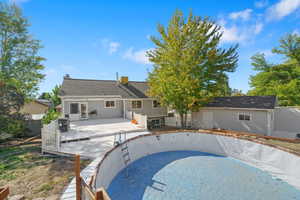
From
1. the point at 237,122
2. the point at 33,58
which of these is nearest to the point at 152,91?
the point at 237,122

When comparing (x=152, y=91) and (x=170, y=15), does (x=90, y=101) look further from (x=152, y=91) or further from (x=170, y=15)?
(x=170, y=15)

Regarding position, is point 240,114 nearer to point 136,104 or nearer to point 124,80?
point 136,104

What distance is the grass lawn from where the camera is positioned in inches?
159

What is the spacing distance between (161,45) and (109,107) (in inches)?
371

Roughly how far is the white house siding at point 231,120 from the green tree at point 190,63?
6.58 feet

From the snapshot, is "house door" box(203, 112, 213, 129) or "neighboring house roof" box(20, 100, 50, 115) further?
"neighboring house roof" box(20, 100, 50, 115)

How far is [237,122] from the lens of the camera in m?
13.5

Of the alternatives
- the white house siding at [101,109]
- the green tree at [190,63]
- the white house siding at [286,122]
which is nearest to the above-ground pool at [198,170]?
the green tree at [190,63]

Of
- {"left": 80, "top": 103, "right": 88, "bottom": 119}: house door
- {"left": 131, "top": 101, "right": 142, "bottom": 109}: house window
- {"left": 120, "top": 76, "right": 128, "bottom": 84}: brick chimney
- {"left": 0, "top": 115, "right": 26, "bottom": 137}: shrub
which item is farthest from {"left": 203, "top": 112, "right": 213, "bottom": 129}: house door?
{"left": 0, "top": 115, "right": 26, "bottom": 137}: shrub

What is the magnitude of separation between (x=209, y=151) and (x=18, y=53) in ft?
58.8

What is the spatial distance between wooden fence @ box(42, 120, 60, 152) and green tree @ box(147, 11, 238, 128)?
376 inches

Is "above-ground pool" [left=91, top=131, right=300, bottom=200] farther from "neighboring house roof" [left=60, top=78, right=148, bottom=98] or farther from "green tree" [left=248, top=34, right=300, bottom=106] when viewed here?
"green tree" [left=248, top=34, right=300, bottom=106]

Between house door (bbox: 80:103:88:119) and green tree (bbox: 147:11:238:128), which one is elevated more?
green tree (bbox: 147:11:238:128)

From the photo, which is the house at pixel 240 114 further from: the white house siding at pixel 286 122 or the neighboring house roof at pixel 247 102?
the white house siding at pixel 286 122
